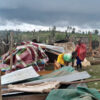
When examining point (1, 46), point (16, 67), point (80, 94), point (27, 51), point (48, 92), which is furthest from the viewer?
point (1, 46)

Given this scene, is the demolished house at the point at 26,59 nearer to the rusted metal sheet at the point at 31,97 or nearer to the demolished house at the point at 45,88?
the demolished house at the point at 45,88

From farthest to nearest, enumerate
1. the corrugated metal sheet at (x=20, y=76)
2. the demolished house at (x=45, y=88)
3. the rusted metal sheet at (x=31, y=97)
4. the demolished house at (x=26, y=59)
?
the demolished house at (x=26, y=59) < the corrugated metal sheet at (x=20, y=76) < the rusted metal sheet at (x=31, y=97) < the demolished house at (x=45, y=88)

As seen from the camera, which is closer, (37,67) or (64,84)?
(64,84)

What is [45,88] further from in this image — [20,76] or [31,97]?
[20,76]

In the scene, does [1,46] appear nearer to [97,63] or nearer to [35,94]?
[97,63]

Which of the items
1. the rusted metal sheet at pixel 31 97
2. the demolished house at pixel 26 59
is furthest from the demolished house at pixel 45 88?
the demolished house at pixel 26 59

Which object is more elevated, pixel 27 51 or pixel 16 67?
pixel 27 51

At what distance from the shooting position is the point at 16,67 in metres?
7.30

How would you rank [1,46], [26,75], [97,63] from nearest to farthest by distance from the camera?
[26,75]
[97,63]
[1,46]

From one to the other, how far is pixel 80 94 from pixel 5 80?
2083 millimetres

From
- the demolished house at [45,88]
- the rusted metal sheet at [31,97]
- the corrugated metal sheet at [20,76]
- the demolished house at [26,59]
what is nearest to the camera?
the demolished house at [45,88]

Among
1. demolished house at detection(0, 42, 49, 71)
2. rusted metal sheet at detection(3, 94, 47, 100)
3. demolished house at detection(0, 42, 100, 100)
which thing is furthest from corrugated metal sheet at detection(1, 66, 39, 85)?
demolished house at detection(0, 42, 49, 71)

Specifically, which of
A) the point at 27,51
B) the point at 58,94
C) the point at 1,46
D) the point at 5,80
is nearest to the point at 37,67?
the point at 27,51

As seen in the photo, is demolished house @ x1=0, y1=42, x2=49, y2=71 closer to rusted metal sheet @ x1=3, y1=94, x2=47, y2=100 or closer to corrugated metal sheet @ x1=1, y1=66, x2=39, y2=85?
corrugated metal sheet @ x1=1, y1=66, x2=39, y2=85
